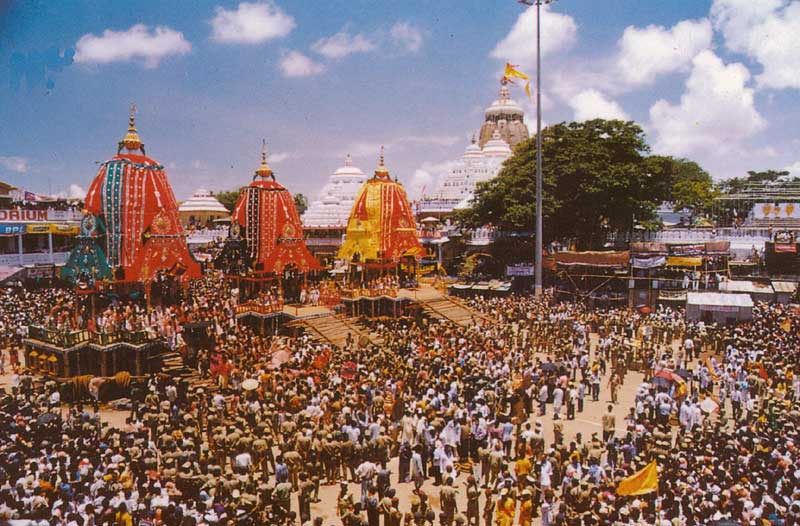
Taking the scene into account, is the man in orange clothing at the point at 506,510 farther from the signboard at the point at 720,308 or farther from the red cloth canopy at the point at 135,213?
the signboard at the point at 720,308

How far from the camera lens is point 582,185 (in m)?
34.9

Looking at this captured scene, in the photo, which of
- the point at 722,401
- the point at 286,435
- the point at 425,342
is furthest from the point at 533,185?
the point at 286,435

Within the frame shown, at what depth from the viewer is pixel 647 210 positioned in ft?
120

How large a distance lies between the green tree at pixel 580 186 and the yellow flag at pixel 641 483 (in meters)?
24.7

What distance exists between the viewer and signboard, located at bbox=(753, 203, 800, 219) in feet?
125

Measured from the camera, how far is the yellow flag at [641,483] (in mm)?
10695

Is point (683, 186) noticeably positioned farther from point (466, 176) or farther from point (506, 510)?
point (506, 510)

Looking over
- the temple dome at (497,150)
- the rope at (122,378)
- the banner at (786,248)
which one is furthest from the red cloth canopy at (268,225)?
the temple dome at (497,150)

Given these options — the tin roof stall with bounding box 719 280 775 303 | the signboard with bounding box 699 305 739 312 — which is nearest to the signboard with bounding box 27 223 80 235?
the signboard with bounding box 699 305 739 312

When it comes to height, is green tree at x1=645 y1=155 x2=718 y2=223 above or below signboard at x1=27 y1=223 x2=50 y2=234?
above

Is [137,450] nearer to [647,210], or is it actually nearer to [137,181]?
[137,181]

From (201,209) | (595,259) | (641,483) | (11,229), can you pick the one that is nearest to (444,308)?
(595,259)

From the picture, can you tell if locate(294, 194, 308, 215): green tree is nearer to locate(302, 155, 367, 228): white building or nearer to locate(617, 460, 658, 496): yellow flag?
locate(302, 155, 367, 228): white building

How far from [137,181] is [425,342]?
11952 millimetres
